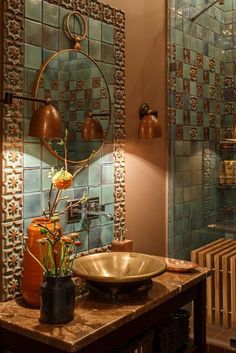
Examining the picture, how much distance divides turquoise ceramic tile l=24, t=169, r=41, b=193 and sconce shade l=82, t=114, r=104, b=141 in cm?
35

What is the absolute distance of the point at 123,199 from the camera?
249cm

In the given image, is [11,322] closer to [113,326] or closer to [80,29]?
[113,326]

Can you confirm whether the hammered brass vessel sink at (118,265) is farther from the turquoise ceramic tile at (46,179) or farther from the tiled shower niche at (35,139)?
the turquoise ceramic tile at (46,179)

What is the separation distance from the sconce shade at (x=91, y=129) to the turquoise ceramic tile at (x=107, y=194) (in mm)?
293

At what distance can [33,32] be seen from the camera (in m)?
1.92

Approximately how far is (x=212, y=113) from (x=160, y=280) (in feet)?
5.38

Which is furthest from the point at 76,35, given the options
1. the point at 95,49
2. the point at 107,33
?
the point at 107,33

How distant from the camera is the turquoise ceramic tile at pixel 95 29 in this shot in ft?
7.30

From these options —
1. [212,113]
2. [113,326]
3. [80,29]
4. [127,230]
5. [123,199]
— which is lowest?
[113,326]

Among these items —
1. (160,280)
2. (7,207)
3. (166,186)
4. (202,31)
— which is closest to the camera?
(7,207)

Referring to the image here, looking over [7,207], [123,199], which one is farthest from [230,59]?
[7,207]

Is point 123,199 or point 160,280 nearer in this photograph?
point 160,280

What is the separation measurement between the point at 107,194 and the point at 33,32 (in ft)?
3.02

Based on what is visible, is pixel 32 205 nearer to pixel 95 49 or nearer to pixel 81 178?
pixel 81 178
